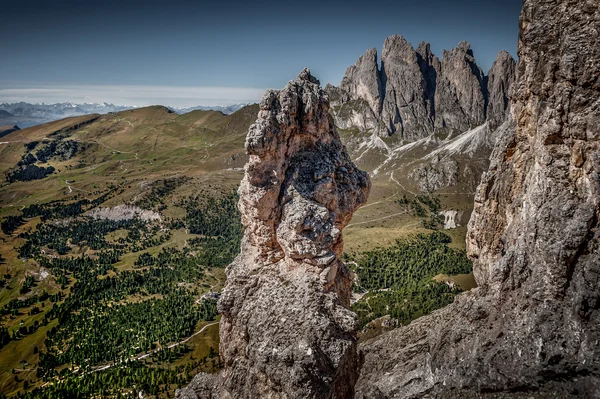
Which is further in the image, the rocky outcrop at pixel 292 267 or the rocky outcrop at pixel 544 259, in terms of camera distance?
the rocky outcrop at pixel 292 267

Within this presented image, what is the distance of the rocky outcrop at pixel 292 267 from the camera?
2520 cm

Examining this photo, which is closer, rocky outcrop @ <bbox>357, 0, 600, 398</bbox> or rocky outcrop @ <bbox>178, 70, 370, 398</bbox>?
rocky outcrop @ <bbox>357, 0, 600, 398</bbox>

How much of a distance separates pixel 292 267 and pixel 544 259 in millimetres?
17694

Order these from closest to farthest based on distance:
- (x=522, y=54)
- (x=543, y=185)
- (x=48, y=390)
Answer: (x=543, y=185)
(x=522, y=54)
(x=48, y=390)

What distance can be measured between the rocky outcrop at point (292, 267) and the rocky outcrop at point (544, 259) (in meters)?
5.07

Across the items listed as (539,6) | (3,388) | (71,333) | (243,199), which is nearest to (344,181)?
(243,199)

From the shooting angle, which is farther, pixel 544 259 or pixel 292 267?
pixel 292 267

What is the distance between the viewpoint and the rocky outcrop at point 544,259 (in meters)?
18.6

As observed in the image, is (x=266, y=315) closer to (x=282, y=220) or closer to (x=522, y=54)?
(x=282, y=220)

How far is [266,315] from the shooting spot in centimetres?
2778

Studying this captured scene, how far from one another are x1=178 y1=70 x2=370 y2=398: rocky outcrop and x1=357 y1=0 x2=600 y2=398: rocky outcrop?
199 inches

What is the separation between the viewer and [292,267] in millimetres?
30406

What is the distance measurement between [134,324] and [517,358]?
16376 cm

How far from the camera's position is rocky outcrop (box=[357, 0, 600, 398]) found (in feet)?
61.2
